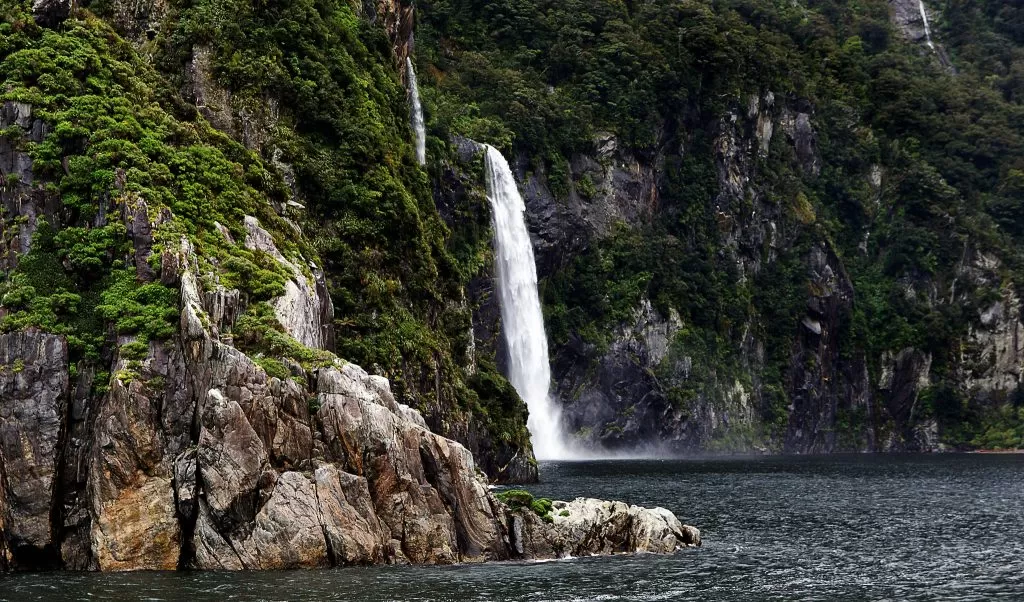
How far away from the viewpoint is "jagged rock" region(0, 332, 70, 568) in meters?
38.8

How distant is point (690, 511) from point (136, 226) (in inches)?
1196

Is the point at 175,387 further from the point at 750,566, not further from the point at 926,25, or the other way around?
the point at 926,25

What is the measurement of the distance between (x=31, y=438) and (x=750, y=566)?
25.4 metres

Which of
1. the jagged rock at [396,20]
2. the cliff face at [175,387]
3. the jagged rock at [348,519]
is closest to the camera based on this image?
the cliff face at [175,387]

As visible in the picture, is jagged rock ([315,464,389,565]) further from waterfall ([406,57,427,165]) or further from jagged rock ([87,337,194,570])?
waterfall ([406,57,427,165])

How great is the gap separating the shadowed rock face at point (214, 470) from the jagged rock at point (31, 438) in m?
0.04

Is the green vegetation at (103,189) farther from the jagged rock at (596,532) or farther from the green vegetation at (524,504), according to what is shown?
the jagged rock at (596,532)

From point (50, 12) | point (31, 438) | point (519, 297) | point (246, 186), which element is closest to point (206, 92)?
point (246, 186)

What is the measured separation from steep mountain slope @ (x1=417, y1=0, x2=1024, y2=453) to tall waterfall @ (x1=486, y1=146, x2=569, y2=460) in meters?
6.88

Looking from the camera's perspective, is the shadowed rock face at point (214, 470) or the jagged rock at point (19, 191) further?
the jagged rock at point (19, 191)

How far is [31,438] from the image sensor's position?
129 ft

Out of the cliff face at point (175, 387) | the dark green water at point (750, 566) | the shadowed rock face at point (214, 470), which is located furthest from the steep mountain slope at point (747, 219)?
the shadowed rock face at point (214, 470)

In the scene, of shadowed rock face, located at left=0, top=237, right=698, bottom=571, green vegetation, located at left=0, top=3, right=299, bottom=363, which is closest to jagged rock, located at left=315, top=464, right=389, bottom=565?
shadowed rock face, located at left=0, top=237, right=698, bottom=571

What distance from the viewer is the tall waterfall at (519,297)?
9681cm
